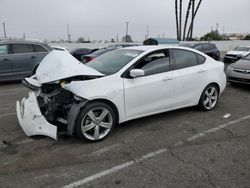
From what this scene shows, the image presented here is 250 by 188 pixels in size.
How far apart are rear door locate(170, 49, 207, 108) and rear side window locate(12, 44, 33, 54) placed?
247 inches

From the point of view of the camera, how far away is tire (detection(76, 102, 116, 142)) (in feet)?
12.8

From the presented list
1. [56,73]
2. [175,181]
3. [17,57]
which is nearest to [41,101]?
[56,73]

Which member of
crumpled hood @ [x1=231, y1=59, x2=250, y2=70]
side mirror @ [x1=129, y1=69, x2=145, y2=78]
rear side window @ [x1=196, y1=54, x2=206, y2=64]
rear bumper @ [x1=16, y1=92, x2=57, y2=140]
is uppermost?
rear side window @ [x1=196, y1=54, x2=206, y2=64]

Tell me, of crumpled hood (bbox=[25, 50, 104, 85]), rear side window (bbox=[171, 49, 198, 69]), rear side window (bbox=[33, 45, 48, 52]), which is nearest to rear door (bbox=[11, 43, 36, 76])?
rear side window (bbox=[33, 45, 48, 52])

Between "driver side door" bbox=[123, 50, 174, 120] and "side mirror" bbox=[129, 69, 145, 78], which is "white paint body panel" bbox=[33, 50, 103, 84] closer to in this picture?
"side mirror" bbox=[129, 69, 145, 78]

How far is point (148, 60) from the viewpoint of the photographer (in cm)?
476

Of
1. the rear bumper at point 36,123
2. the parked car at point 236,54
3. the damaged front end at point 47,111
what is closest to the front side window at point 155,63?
the damaged front end at point 47,111

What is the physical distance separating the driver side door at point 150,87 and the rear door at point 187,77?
18 centimetres

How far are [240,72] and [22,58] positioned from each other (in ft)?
24.5

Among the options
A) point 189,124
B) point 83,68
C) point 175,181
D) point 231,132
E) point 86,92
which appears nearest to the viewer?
point 175,181

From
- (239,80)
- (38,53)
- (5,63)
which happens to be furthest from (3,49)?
(239,80)

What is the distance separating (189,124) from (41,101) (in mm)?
2743

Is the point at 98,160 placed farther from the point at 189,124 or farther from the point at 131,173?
the point at 189,124

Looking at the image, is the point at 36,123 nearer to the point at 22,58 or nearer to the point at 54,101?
the point at 54,101
